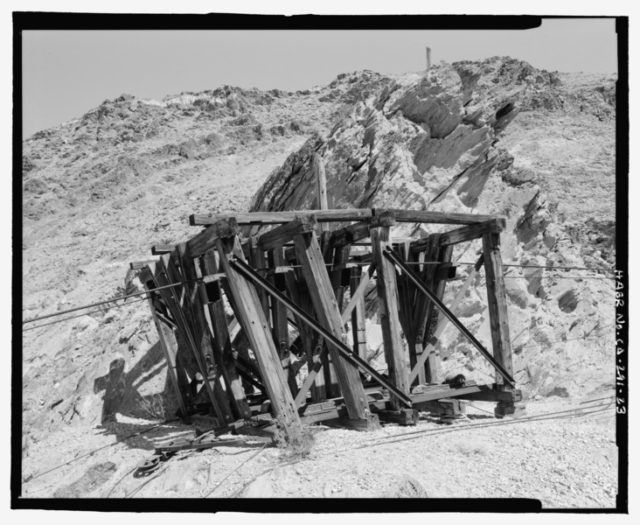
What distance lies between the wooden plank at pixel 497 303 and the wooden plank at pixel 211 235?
14.1 feet

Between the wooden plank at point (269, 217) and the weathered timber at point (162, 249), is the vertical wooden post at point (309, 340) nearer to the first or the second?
the wooden plank at point (269, 217)

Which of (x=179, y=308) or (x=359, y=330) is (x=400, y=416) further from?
(x=179, y=308)

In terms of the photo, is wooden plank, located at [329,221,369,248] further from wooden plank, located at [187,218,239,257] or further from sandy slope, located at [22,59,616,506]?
sandy slope, located at [22,59,616,506]

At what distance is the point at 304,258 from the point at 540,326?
20.6 feet

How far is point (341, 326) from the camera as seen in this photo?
29.8ft

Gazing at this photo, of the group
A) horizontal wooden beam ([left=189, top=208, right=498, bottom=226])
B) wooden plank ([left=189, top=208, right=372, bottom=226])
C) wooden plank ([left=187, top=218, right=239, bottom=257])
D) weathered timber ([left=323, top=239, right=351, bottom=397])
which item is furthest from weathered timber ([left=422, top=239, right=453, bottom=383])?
wooden plank ([left=187, top=218, right=239, bottom=257])

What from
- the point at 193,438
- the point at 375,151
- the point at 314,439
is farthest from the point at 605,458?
the point at 375,151

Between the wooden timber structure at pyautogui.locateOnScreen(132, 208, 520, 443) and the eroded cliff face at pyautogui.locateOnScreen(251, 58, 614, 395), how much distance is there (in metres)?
2.08

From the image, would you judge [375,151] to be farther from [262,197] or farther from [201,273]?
[201,273]

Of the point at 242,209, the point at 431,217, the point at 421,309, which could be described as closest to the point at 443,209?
the point at 421,309

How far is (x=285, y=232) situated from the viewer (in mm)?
9250

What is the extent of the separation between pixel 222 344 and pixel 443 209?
7.22m

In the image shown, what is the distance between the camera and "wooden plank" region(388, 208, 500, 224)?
9.70 metres

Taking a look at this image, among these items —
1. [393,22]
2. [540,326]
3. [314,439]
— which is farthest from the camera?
[540,326]
